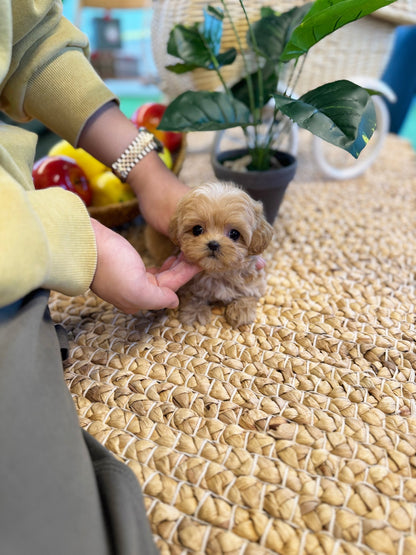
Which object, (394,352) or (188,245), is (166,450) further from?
(394,352)

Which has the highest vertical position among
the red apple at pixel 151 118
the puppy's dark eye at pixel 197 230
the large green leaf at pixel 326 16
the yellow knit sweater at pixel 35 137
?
the large green leaf at pixel 326 16

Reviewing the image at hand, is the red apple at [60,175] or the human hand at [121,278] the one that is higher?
the human hand at [121,278]

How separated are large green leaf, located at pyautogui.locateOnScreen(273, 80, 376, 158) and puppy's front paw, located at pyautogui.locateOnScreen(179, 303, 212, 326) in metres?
0.46

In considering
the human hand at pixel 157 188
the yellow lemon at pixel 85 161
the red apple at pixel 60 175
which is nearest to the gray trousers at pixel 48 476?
the human hand at pixel 157 188

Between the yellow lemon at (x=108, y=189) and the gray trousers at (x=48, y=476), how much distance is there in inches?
32.5

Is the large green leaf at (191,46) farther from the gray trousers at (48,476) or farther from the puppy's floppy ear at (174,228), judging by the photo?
the gray trousers at (48,476)

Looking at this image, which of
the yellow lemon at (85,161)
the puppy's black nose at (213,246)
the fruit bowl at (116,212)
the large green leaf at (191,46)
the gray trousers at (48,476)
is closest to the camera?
the gray trousers at (48,476)

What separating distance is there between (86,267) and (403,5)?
164 cm

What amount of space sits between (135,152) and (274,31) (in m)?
0.56

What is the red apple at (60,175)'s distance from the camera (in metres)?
1.28

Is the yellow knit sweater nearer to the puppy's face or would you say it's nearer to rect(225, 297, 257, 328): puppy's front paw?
the puppy's face

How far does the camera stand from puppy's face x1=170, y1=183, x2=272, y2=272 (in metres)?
0.89

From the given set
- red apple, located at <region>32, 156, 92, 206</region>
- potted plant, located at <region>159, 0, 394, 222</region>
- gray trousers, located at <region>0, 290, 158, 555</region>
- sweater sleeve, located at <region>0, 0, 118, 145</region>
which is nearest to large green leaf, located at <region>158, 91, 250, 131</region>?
potted plant, located at <region>159, 0, 394, 222</region>

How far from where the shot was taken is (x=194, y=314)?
3.33 feet
